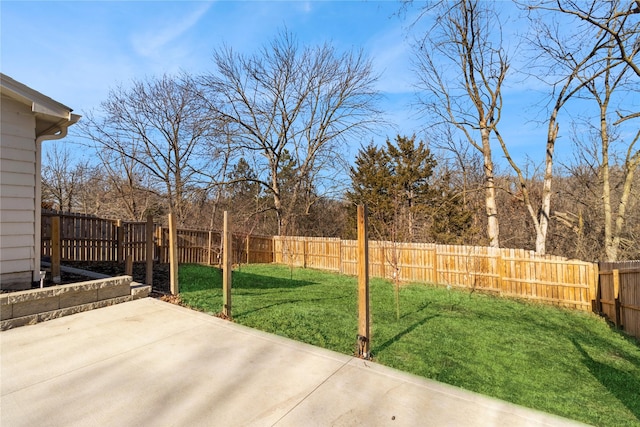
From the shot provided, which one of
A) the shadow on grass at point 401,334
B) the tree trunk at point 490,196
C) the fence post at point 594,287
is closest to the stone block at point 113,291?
the shadow on grass at point 401,334

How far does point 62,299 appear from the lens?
14.0ft

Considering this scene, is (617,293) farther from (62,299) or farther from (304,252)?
(304,252)

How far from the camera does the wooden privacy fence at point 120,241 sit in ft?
27.0

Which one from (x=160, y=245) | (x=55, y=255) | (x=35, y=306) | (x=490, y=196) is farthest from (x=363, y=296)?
(x=490, y=196)

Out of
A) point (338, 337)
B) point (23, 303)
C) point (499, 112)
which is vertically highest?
point (499, 112)

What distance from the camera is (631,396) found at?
344 cm

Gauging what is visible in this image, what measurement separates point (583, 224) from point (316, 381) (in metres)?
14.1

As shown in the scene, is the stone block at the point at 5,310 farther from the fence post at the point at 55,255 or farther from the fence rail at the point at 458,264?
the fence rail at the point at 458,264

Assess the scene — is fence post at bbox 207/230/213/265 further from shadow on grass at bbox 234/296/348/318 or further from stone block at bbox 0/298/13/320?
stone block at bbox 0/298/13/320

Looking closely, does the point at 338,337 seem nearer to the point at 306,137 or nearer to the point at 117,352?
the point at 117,352

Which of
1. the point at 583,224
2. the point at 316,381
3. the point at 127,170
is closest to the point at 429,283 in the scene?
the point at 583,224

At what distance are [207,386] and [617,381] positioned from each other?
4.58 metres

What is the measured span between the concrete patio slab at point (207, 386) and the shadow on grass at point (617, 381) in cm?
165

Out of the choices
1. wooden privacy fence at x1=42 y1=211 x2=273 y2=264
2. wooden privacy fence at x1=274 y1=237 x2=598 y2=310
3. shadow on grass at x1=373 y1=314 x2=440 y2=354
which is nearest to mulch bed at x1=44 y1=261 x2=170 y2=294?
wooden privacy fence at x1=42 y1=211 x2=273 y2=264
